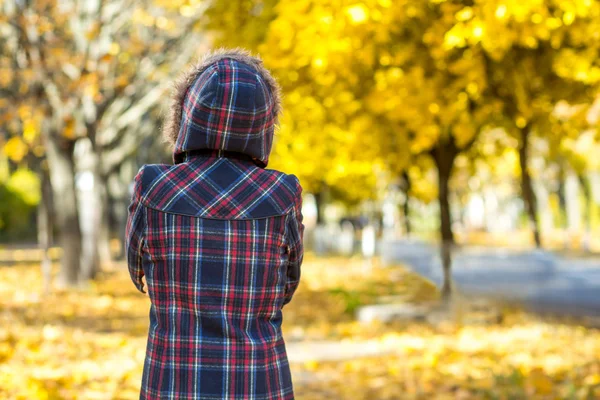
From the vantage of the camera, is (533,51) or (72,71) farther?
(72,71)

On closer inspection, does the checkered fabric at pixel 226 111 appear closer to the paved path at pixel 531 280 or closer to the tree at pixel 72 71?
the paved path at pixel 531 280

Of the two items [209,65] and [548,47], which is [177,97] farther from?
[548,47]

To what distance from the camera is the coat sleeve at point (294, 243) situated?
259 cm

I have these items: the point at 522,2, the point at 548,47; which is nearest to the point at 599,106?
the point at 548,47

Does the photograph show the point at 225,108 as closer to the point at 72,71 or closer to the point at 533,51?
the point at 533,51

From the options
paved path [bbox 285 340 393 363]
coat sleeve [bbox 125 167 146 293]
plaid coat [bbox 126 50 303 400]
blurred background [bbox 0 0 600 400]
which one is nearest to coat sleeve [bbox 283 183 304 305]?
plaid coat [bbox 126 50 303 400]

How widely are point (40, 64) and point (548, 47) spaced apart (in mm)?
7914

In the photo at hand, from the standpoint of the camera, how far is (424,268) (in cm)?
1658

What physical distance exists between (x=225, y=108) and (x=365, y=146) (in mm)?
10039

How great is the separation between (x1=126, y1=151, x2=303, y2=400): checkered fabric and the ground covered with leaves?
320 cm

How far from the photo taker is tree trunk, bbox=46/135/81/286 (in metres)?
14.7

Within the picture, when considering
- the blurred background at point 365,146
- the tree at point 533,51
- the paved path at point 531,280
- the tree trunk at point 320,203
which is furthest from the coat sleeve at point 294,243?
the tree trunk at point 320,203

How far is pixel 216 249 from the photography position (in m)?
2.46

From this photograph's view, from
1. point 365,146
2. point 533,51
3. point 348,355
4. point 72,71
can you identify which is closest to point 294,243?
point 348,355
